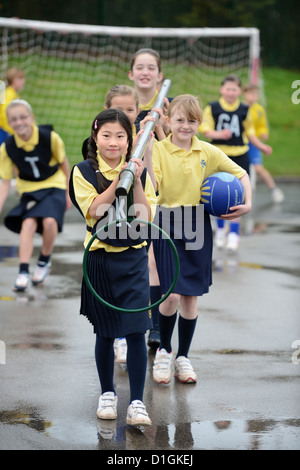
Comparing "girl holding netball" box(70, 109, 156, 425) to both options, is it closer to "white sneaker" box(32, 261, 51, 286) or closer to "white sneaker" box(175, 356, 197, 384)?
"white sneaker" box(175, 356, 197, 384)

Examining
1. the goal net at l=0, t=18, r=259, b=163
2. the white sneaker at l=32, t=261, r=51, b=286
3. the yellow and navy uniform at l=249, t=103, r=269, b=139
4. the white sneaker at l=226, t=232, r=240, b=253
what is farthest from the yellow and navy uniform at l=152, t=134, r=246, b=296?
the goal net at l=0, t=18, r=259, b=163

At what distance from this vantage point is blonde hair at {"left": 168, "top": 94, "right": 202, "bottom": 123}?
4.98m

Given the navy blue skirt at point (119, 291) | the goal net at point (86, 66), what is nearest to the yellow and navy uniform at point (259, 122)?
the goal net at point (86, 66)

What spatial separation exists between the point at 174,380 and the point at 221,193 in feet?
3.94

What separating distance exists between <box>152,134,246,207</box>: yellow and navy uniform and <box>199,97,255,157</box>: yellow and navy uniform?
430 centimetres

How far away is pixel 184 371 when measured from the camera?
200 inches

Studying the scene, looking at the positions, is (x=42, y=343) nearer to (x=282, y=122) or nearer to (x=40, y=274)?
(x=40, y=274)

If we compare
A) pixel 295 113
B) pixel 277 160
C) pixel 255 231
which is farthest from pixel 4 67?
pixel 295 113

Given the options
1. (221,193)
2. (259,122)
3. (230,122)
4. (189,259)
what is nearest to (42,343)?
(189,259)

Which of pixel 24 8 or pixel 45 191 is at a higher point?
pixel 24 8

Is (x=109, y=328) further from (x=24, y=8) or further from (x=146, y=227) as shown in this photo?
(x=24, y=8)

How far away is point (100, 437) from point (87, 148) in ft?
5.38

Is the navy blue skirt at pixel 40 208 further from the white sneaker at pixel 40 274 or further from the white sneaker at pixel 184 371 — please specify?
the white sneaker at pixel 184 371

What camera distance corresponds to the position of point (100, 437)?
13.7ft
